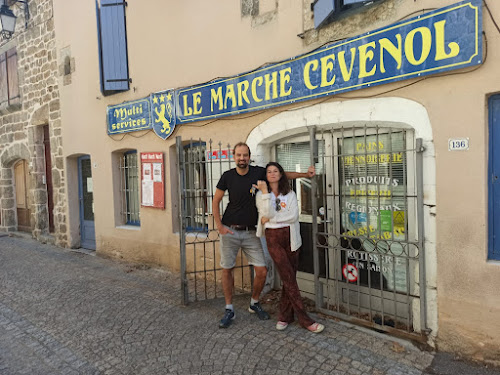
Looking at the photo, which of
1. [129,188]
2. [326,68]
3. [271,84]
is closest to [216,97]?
[271,84]

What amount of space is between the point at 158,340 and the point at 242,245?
123cm

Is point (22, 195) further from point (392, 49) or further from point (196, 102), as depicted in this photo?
point (392, 49)

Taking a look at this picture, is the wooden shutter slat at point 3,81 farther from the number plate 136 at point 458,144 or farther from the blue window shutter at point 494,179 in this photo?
the blue window shutter at point 494,179

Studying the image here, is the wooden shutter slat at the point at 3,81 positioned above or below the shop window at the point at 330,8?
above

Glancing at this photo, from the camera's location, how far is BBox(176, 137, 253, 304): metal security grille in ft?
15.2

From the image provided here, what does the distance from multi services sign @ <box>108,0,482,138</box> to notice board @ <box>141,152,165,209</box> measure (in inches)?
49.2

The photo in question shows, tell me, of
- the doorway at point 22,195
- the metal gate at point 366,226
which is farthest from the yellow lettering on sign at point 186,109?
the doorway at point 22,195

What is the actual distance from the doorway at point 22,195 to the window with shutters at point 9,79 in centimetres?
157

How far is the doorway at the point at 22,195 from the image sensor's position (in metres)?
10.3

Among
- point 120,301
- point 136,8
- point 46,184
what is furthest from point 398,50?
point 46,184

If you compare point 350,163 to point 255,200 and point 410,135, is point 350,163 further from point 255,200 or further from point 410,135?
point 255,200

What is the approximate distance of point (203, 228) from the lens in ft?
18.0

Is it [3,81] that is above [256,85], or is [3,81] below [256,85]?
above

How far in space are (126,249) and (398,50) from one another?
18.3ft
